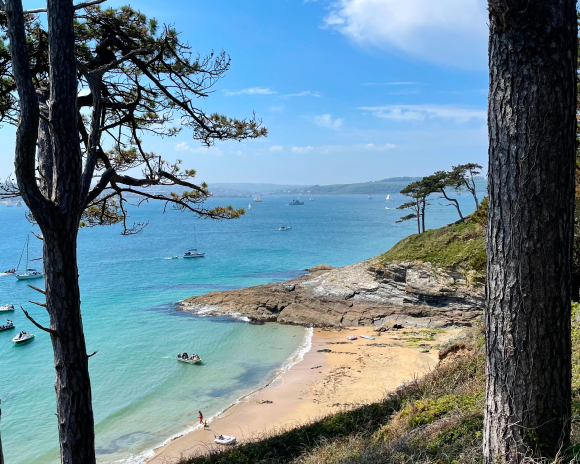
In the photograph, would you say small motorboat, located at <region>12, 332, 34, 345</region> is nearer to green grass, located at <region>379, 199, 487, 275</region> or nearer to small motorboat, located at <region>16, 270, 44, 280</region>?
small motorboat, located at <region>16, 270, 44, 280</region>

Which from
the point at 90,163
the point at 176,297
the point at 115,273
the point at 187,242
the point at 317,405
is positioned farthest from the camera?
the point at 187,242

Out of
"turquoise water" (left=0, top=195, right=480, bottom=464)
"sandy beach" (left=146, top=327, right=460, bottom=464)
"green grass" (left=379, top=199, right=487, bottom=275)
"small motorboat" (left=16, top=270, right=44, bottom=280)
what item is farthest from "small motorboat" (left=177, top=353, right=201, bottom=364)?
"small motorboat" (left=16, top=270, right=44, bottom=280)

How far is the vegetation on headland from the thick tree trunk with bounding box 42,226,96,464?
7.93 feet

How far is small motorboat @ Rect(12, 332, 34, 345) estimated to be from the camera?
2445 centimetres

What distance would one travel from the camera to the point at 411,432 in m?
4.96

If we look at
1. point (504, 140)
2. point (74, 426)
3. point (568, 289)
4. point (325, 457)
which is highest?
point (504, 140)

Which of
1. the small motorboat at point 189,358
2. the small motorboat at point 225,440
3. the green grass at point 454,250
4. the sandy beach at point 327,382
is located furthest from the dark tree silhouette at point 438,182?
Result: the small motorboat at point 225,440

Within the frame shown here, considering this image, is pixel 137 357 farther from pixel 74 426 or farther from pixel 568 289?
pixel 568 289

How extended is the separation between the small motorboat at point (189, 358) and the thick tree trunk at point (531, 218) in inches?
778

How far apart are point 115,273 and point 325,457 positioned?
44985 mm

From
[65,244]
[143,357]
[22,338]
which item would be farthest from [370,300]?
[65,244]

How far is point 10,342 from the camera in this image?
25.0 meters

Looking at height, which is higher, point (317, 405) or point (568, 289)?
point (568, 289)

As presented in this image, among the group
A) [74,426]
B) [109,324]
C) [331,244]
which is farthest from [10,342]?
[331,244]
